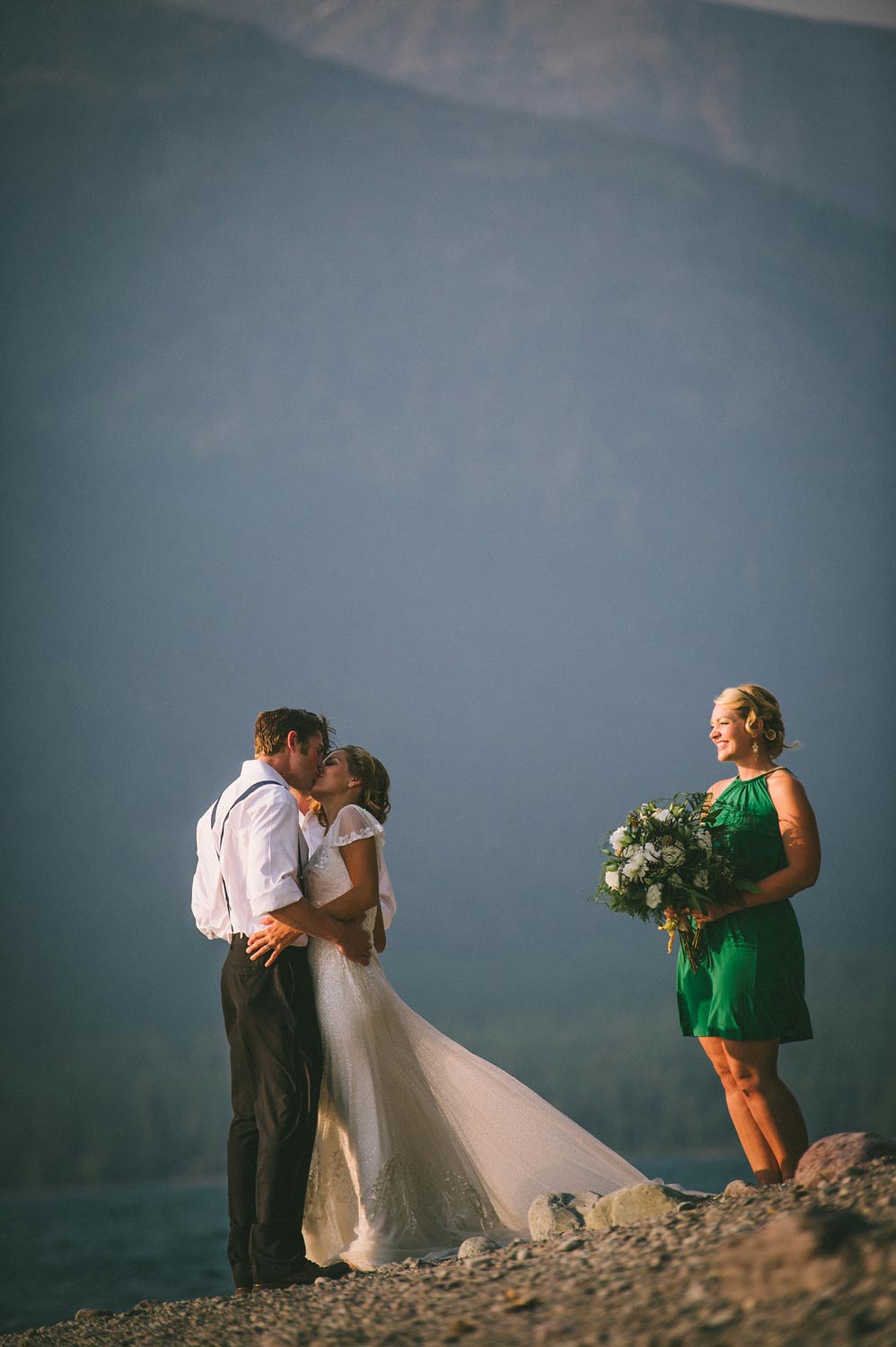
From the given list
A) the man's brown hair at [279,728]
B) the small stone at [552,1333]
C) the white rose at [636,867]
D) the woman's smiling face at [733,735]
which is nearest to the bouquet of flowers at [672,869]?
the white rose at [636,867]

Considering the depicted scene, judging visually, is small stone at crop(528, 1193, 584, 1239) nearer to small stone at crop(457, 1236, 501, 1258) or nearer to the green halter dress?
small stone at crop(457, 1236, 501, 1258)

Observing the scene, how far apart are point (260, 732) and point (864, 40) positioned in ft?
38.4

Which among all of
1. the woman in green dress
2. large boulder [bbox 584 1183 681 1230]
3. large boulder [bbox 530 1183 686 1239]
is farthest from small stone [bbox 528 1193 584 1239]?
the woman in green dress

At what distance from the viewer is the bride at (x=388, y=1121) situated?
4480 millimetres

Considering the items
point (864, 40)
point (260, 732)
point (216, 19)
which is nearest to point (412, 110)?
point (216, 19)

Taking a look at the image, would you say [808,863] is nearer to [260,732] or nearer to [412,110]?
[260,732]

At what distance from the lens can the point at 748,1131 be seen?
429 cm

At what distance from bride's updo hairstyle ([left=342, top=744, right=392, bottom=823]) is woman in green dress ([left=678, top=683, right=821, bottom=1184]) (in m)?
1.25

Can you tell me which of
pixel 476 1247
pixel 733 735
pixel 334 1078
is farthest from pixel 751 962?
pixel 334 1078

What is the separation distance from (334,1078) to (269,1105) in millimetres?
388

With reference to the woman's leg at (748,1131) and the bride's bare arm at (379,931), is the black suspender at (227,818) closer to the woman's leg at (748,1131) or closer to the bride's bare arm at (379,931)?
the bride's bare arm at (379,931)

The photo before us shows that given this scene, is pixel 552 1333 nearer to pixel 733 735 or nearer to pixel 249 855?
pixel 249 855

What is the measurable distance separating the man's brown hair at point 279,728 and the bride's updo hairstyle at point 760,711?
1534mm

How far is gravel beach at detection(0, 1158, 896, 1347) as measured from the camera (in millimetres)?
2398
